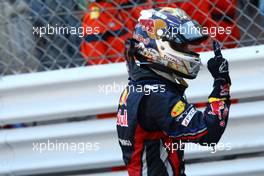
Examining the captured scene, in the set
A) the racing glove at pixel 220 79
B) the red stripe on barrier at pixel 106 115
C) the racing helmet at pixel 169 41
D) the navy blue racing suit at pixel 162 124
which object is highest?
the racing helmet at pixel 169 41

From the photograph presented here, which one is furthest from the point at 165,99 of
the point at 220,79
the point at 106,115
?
the point at 106,115

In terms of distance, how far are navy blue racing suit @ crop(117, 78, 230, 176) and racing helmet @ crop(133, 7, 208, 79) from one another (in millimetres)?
75

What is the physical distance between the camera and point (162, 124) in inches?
101

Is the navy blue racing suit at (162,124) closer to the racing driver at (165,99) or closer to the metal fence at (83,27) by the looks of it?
the racing driver at (165,99)

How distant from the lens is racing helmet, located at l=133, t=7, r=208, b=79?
2596 mm

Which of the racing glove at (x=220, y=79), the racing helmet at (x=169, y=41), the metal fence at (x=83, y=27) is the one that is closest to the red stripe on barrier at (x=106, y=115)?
the metal fence at (x=83, y=27)

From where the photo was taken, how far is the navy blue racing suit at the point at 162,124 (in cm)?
256

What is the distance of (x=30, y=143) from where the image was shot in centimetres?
370

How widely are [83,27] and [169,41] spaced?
1.11m

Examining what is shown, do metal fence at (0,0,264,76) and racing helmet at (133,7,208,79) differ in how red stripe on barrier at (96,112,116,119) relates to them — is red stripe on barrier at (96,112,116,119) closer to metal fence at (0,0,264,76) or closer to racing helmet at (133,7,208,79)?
metal fence at (0,0,264,76)

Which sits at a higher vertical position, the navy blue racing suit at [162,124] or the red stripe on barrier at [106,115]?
the navy blue racing suit at [162,124]

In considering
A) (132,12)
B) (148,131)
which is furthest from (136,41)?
(132,12)

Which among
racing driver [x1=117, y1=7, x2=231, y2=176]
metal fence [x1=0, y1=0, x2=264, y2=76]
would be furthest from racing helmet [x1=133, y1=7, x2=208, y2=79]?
metal fence [x1=0, y1=0, x2=264, y2=76]

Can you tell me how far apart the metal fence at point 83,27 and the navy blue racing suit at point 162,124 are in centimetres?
98
